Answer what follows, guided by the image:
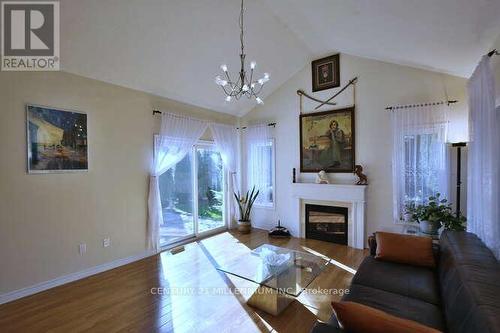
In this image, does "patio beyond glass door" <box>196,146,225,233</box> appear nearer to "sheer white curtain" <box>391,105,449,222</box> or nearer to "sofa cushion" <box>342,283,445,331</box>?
"sheer white curtain" <box>391,105,449,222</box>

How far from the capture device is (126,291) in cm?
300

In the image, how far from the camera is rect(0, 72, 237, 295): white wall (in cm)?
281

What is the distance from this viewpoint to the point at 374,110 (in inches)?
172

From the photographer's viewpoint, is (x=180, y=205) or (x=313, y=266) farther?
(x=180, y=205)

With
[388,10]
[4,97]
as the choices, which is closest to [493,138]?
[388,10]

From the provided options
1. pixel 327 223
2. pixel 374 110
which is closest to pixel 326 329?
pixel 327 223

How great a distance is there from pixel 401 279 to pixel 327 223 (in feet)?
8.64

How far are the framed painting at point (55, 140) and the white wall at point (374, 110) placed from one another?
12.0 feet

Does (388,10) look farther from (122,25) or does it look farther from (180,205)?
(180,205)

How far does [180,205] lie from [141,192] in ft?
3.01

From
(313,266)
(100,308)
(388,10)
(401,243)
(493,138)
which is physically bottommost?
(100,308)

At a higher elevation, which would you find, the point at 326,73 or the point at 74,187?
the point at 326,73

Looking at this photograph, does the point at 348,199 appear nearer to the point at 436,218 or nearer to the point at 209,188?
the point at 436,218

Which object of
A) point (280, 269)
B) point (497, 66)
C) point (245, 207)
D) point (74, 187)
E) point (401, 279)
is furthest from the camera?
point (245, 207)
